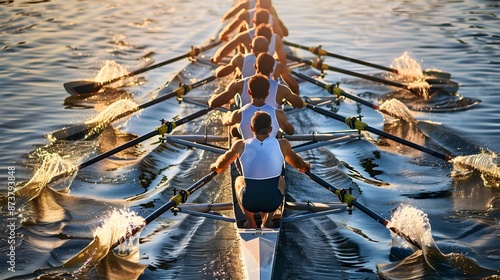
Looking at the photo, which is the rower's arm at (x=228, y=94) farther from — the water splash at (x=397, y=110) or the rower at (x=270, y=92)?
the water splash at (x=397, y=110)

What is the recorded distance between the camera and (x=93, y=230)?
1210 cm

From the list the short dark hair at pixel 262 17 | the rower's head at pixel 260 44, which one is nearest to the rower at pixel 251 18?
the short dark hair at pixel 262 17

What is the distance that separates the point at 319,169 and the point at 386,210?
6.44 feet

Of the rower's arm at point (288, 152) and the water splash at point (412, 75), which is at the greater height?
the rower's arm at point (288, 152)

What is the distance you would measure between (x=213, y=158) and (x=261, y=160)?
499cm

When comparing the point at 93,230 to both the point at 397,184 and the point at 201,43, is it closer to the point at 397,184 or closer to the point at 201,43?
the point at 397,184

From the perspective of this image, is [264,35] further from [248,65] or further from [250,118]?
[250,118]

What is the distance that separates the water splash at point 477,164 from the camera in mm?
14188

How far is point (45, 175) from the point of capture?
13.7 meters

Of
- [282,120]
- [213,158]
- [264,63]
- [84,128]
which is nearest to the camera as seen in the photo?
[282,120]

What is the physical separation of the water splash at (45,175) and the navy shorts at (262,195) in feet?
14.8

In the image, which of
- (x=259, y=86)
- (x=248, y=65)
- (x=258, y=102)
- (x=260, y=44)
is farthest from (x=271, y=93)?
(x=248, y=65)

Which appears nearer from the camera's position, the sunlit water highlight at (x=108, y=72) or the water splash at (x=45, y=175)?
the water splash at (x=45, y=175)

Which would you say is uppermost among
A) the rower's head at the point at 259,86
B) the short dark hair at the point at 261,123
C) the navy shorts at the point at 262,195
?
the rower's head at the point at 259,86
